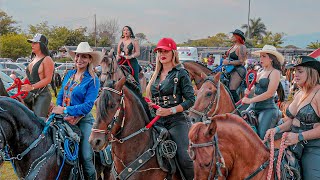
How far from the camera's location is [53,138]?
5109 mm

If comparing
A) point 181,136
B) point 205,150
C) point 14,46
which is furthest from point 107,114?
point 14,46

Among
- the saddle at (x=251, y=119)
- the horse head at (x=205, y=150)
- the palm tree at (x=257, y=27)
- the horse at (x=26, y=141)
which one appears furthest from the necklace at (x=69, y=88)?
the palm tree at (x=257, y=27)

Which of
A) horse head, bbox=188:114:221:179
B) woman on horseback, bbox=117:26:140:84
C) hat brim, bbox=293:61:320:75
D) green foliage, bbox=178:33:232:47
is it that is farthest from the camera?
green foliage, bbox=178:33:232:47

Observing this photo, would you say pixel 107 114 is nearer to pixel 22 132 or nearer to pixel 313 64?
pixel 22 132

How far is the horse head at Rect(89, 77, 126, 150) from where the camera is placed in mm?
4590

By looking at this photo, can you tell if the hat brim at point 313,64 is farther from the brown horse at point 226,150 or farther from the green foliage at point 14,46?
the green foliage at point 14,46

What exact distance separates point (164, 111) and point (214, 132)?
1.40 metres

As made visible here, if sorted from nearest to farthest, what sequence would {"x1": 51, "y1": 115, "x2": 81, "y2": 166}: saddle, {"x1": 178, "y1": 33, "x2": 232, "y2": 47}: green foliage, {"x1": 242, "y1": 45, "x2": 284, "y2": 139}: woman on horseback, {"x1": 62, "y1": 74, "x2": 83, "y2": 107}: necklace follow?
{"x1": 51, "y1": 115, "x2": 81, "y2": 166}: saddle < {"x1": 62, "y1": 74, "x2": 83, "y2": 107}: necklace < {"x1": 242, "y1": 45, "x2": 284, "y2": 139}: woman on horseback < {"x1": 178, "y1": 33, "x2": 232, "y2": 47}: green foliage

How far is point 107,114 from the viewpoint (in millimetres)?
4637

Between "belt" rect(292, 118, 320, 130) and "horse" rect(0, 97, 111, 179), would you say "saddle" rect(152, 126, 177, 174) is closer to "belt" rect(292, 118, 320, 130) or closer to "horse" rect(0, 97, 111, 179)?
"horse" rect(0, 97, 111, 179)

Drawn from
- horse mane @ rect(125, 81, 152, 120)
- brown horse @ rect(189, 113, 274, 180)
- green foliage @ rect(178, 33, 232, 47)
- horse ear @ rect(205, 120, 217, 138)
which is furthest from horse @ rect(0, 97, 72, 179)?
green foliage @ rect(178, 33, 232, 47)

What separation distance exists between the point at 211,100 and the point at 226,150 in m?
3.06

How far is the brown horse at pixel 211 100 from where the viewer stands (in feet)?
22.4

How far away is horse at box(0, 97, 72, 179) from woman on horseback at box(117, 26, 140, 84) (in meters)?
6.34
